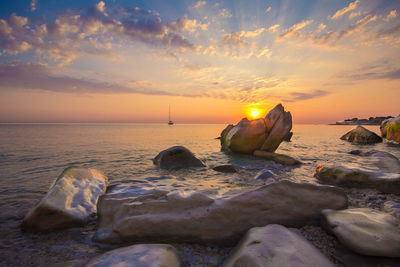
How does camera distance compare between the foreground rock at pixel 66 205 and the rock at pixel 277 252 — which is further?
the foreground rock at pixel 66 205

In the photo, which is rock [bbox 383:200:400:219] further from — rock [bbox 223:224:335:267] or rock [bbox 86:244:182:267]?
rock [bbox 86:244:182:267]

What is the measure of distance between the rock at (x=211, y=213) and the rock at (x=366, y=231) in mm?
400

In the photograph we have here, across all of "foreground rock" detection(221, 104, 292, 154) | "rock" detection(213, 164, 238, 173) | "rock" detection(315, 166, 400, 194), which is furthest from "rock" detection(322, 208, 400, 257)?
"foreground rock" detection(221, 104, 292, 154)

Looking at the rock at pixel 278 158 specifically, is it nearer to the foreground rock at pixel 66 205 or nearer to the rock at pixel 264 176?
the rock at pixel 264 176

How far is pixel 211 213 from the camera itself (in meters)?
3.12

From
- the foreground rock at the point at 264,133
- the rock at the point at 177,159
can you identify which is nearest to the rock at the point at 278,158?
the foreground rock at the point at 264,133

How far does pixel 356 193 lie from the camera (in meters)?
4.91

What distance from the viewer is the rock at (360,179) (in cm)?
488

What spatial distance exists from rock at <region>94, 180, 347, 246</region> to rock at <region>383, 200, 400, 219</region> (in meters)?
1.28

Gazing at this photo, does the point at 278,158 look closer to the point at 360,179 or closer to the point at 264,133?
the point at 264,133

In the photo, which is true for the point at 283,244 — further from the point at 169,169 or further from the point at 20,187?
the point at 20,187

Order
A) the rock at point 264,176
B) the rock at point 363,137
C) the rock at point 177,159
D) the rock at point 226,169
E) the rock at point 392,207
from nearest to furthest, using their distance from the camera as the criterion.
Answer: the rock at point 392,207, the rock at point 264,176, the rock at point 226,169, the rock at point 177,159, the rock at point 363,137

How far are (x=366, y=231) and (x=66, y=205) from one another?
16.4 feet

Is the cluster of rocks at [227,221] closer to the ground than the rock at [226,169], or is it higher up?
higher up
